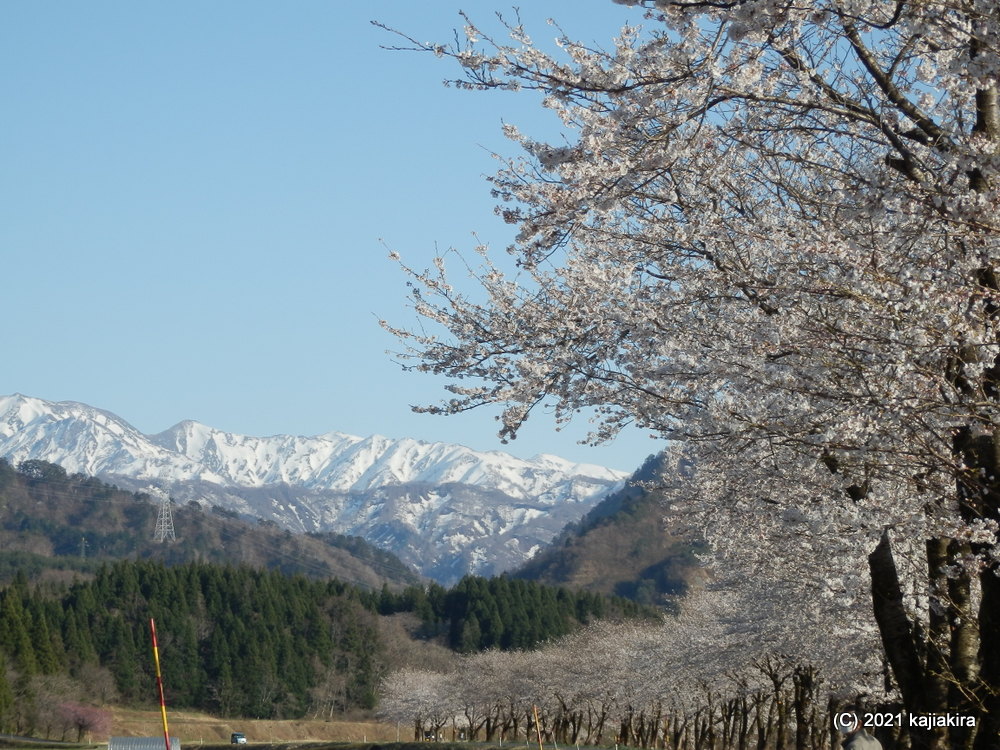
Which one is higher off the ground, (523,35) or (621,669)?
(523,35)

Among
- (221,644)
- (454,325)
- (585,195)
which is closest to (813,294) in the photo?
(585,195)

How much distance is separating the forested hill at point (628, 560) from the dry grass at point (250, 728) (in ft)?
240

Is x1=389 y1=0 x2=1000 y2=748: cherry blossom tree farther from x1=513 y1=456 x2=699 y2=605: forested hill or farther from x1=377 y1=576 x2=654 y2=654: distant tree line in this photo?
x1=513 y1=456 x2=699 y2=605: forested hill

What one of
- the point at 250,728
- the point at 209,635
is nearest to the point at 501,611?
the point at 209,635

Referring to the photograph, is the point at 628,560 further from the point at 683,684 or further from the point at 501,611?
the point at 683,684

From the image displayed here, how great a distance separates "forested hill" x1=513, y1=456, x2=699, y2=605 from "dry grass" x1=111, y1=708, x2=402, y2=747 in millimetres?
73237

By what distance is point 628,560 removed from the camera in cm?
18212

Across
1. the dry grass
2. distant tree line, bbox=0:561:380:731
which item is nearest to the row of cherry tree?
the dry grass

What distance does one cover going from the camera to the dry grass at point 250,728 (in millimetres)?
84562

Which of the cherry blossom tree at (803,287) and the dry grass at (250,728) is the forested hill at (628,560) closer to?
the dry grass at (250,728)

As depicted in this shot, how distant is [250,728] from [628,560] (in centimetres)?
10010

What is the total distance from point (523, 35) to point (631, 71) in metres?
1.52

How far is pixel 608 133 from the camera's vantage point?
6.21m

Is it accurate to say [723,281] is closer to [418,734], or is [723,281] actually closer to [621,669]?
[621,669]
